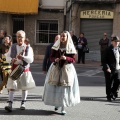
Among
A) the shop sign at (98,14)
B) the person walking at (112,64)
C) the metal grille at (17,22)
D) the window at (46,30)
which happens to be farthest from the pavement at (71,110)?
the metal grille at (17,22)

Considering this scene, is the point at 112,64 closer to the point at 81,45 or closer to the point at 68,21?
the point at 81,45

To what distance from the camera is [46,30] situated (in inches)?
1094

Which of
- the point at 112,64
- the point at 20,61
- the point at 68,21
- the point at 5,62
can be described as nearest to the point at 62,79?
the point at 20,61

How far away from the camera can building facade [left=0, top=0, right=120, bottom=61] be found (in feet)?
86.4

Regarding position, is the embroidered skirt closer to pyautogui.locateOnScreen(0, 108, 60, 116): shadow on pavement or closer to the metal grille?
pyautogui.locateOnScreen(0, 108, 60, 116): shadow on pavement

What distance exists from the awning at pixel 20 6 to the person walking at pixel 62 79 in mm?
18377

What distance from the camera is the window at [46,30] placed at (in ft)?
91.0

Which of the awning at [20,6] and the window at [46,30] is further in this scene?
the window at [46,30]

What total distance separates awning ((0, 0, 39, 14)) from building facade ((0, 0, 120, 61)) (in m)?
0.36

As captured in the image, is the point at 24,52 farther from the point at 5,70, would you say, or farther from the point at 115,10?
the point at 115,10

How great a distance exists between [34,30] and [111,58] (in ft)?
55.6

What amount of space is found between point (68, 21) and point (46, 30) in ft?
5.33

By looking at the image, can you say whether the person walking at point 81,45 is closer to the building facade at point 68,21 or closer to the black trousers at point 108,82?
the building facade at point 68,21

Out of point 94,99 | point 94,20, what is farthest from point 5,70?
point 94,20
